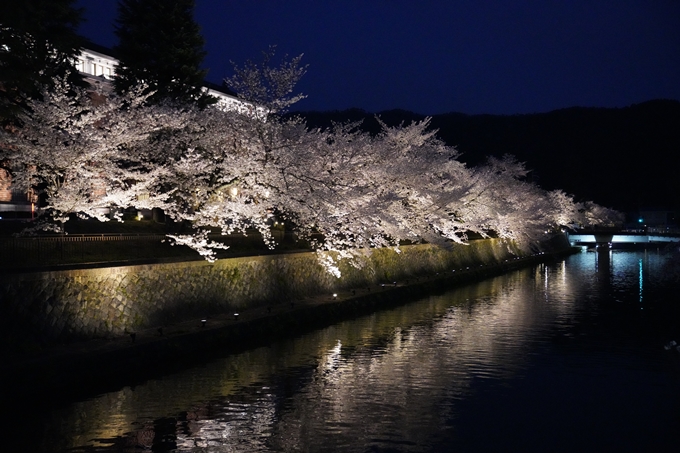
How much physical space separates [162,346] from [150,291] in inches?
107

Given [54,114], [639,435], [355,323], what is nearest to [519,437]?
[639,435]

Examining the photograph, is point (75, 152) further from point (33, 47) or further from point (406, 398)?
point (406, 398)

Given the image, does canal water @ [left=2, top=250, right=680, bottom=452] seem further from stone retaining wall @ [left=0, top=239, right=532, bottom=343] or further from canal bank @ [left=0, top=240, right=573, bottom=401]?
stone retaining wall @ [left=0, top=239, right=532, bottom=343]

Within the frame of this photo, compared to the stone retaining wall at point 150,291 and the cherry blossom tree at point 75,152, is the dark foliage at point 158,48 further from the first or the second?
the stone retaining wall at point 150,291

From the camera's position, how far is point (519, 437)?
10.5 meters

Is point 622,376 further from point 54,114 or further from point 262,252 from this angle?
point 54,114

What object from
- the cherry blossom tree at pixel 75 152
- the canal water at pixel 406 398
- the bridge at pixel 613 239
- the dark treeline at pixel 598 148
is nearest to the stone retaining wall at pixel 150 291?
the canal water at pixel 406 398

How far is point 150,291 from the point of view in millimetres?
17641

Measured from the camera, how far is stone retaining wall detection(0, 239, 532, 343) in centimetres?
1400

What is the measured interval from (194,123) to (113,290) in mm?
9644

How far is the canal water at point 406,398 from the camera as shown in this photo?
10.3m

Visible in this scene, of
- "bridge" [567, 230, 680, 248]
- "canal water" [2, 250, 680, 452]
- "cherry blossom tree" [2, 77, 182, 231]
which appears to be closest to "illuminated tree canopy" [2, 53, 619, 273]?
"cherry blossom tree" [2, 77, 182, 231]

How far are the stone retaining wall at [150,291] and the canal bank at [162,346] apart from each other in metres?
0.35

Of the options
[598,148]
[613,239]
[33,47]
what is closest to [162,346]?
[33,47]
